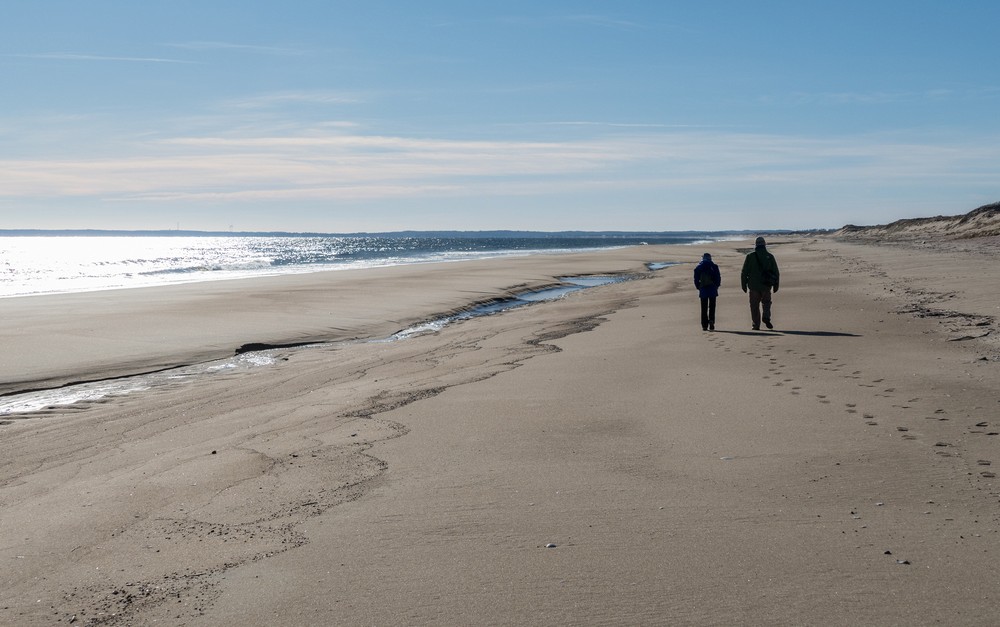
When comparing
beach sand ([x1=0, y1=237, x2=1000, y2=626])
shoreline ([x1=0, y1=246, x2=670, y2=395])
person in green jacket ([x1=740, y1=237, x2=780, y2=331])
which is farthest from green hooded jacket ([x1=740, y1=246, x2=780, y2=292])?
shoreline ([x1=0, y1=246, x2=670, y2=395])

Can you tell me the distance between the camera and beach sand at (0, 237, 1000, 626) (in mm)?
4047

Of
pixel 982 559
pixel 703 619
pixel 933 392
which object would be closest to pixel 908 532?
pixel 982 559

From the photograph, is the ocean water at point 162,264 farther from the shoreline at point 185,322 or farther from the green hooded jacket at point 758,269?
the green hooded jacket at point 758,269

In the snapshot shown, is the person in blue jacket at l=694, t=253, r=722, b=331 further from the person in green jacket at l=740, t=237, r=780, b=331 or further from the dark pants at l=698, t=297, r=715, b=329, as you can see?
the person in green jacket at l=740, t=237, r=780, b=331

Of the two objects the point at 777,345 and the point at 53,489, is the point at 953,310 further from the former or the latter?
the point at 53,489

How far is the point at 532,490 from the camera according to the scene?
571cm

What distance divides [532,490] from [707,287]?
33.2 ft

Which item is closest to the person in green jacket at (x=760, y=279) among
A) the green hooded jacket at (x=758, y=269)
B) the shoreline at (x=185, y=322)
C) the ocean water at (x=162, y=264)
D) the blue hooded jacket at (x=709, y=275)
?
the green hooded jacket at (x=758, y=269)

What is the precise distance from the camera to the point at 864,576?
4.11 metres

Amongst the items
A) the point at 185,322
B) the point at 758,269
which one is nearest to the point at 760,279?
the point at 758,269

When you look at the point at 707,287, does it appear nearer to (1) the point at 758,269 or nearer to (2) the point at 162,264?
(1) the point at 758,269

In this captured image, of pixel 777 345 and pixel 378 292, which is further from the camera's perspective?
pixel 378 292

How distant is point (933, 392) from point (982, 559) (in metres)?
4.54

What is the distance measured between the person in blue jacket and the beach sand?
76.8 inches
